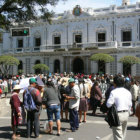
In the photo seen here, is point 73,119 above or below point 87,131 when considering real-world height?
above

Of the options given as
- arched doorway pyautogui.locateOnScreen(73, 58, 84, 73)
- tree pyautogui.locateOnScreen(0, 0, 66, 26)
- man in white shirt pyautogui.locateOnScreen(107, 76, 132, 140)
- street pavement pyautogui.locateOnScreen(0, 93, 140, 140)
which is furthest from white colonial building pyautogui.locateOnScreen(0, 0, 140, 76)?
man in white shirt pyautogui.locateOnScreen(107, 76, 132, 140)

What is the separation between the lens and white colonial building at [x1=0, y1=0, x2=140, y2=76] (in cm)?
3062

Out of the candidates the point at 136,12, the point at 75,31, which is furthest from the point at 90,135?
the point at 75,31

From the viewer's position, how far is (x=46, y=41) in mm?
35500

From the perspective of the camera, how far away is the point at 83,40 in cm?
3316

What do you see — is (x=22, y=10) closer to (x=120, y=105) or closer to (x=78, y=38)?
(x=120, y=105)

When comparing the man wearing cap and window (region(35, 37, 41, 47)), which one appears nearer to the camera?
the man wearing cap

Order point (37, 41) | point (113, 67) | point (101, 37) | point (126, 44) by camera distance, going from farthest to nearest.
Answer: point (37, 41) → point (101, 37) → point (113, 67) → point (126, 44)

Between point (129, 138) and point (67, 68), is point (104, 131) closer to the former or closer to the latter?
point (129, 138)

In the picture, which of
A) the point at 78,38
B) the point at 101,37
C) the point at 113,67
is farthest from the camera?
the point at 78,38

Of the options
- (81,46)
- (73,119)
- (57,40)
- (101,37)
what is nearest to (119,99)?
(73,119)

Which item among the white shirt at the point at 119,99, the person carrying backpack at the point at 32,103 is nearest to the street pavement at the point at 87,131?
the person carrying backpack at the point at 32,103

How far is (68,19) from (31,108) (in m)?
27.0

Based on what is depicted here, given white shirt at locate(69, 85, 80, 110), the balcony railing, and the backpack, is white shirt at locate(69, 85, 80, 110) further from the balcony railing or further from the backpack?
the balcony railing
